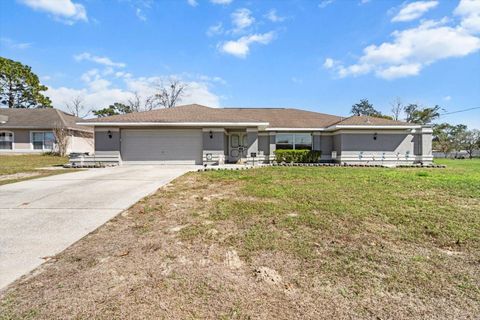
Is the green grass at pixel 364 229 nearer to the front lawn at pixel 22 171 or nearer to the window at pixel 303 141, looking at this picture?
the front lawn at pixel 22 171

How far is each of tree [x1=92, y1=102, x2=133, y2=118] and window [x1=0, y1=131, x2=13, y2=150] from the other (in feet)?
75.7

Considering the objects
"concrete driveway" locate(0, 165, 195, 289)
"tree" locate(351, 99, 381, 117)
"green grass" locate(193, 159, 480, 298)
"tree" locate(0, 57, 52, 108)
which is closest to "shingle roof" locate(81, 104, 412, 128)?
"concrete driveway" locate(0, 165, 195, 289)

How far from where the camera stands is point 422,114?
1702 inches

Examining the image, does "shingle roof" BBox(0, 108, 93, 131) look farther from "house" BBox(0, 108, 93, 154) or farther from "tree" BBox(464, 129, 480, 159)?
"tree" BBox(464, 129, 480, 159)

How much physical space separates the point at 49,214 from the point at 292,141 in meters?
16.4

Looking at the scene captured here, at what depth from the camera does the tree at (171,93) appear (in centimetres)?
4075

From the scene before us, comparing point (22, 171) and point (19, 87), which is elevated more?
point (19, 87)

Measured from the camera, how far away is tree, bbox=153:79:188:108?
4075cm

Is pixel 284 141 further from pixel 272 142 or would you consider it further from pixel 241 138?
pixel 241 138

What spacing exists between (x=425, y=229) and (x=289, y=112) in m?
19.4

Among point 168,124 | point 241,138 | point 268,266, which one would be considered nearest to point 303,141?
point 241,138

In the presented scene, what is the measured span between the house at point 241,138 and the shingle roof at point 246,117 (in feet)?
0.20

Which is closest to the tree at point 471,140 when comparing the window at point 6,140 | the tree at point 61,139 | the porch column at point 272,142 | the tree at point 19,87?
the porch column at point 272,142

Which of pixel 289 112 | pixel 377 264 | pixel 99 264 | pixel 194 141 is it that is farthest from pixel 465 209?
pixel 289 112
